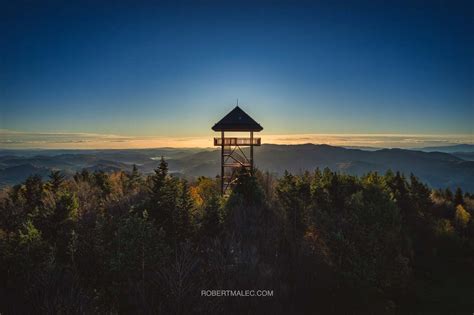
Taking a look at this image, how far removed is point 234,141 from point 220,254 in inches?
751

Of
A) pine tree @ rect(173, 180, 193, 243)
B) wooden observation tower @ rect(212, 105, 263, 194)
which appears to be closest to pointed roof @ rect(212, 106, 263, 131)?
wooden observation tower @ rect(212, 105, 263, 194)

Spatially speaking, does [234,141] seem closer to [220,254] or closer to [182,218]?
[182,218]

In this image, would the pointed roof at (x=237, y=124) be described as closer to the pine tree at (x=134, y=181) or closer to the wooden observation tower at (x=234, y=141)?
the wooden observation tower at (x=234, y=141)

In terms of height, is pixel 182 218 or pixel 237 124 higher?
pixel 237 124

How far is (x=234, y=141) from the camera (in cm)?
3925

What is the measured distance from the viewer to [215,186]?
45.9 meters

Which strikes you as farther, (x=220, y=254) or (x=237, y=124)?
(x=237, y=124)

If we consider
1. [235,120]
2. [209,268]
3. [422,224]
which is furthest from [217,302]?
[422,224]

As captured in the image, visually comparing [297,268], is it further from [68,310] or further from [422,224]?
[422,224]

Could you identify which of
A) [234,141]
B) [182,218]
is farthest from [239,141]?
[182,218]

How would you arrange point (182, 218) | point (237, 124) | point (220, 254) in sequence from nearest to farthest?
point (220, 254), point (182, 218), point (237, 124)

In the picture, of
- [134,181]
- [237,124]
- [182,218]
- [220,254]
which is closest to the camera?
[220,254]

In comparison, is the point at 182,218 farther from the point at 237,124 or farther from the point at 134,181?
the point at 134,181

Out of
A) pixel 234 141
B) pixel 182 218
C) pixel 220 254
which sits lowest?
pixel 220 254
